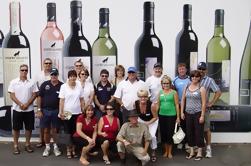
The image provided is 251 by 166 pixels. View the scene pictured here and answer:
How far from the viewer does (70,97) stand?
16.4 ft

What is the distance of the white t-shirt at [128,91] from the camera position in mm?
5102

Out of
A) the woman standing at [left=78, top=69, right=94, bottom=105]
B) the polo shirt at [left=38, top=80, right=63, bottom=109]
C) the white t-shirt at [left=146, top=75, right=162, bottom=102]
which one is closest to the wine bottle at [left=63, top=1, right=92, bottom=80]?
the woman standing at [left=78, top=69, right=94, bottom=105]

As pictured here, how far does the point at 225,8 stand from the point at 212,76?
1089mm

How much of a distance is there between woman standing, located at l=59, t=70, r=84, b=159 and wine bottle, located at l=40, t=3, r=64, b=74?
765mm

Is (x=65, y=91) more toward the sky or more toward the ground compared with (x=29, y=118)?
more toward the sky

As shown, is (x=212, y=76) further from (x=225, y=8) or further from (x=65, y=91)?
(x=65, y=91)

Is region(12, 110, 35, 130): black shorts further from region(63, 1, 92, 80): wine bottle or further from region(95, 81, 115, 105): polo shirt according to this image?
region(95, 81, 115, 105): polo shirt

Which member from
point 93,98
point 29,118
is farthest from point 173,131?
point 29,118

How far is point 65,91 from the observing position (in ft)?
16.4

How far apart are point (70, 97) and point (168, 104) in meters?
1.35

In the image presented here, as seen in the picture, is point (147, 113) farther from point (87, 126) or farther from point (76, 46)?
point (76, 46)

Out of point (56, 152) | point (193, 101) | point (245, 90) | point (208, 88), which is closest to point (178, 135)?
point (193, 101)

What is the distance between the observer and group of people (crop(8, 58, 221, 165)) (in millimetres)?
4820

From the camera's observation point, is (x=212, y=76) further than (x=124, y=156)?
Yes
